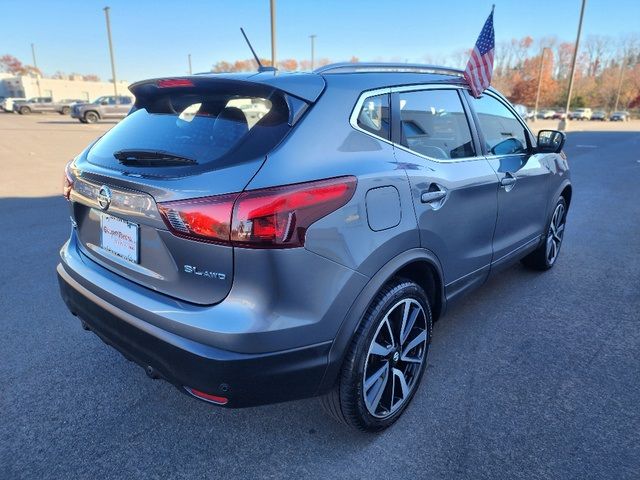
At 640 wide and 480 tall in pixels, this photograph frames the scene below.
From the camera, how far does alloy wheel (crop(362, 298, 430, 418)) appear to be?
231 centimetres

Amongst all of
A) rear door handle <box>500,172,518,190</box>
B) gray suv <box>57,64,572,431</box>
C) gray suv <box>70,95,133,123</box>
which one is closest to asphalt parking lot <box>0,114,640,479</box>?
gray suv <box>57,64,572,431</box>

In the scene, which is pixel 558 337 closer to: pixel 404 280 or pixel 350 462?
pixel 404 280

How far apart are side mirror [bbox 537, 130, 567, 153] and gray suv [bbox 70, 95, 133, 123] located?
2881 cm

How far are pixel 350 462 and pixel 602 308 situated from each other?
2.82 m

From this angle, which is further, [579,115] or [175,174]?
A: [579,115]

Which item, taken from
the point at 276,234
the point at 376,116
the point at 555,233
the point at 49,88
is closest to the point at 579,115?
the point at 555,233

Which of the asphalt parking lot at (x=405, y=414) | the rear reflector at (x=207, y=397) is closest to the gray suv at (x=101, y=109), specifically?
the asphalt parking lot at (x=405, y=414)

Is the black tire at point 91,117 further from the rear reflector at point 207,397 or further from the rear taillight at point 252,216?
the rear reflector at point 207,397

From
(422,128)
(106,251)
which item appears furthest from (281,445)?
(422,128)

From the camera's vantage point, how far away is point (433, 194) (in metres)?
2.46

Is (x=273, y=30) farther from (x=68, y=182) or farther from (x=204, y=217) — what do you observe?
(x=204, y=217)

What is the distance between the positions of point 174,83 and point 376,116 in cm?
102

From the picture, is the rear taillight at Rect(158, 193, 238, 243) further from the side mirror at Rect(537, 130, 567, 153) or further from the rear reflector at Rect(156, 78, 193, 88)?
the side mirror at Rect(537, 130, 567, 153)

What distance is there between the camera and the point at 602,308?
390 cm
